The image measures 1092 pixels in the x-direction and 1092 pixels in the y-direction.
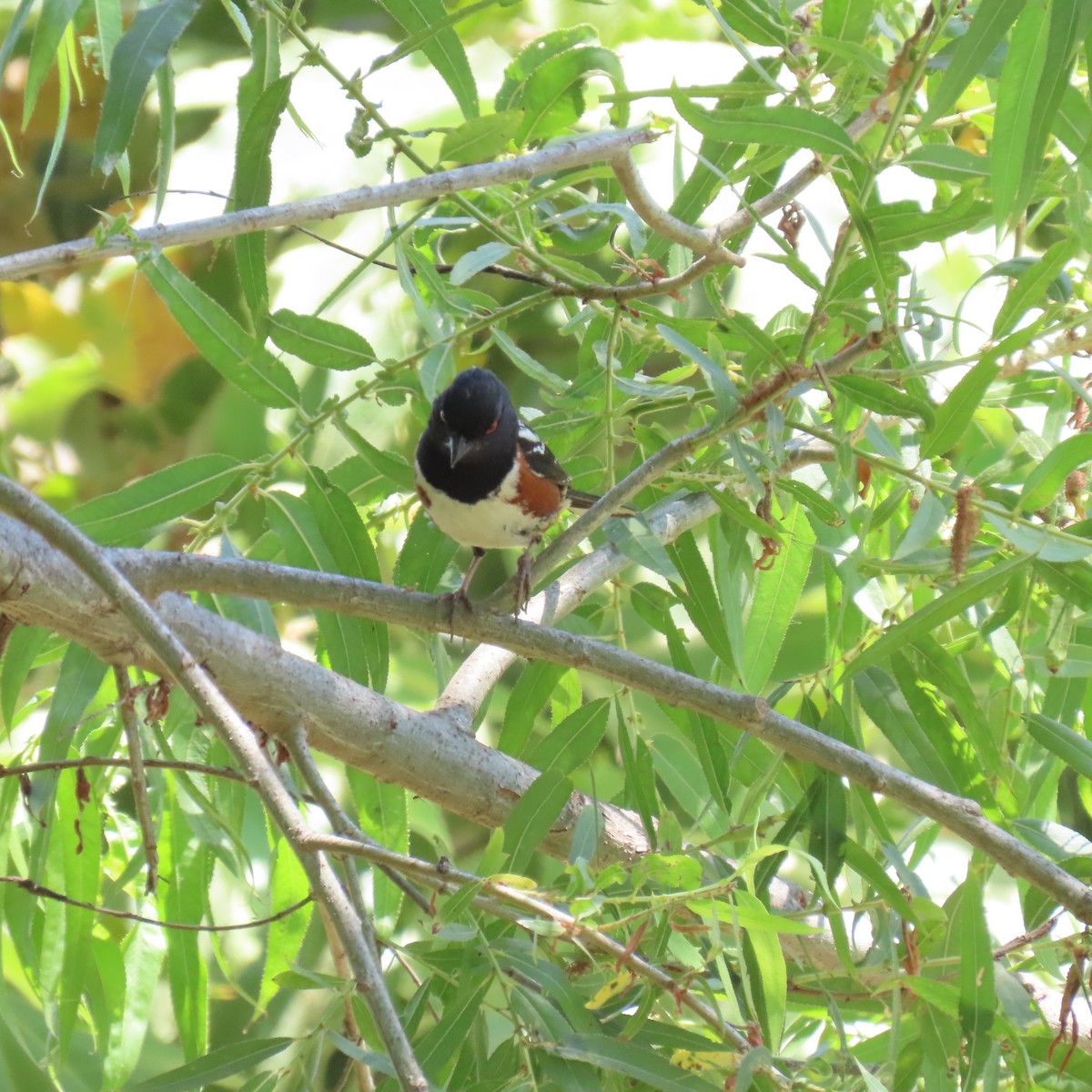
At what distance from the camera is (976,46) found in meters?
1.25

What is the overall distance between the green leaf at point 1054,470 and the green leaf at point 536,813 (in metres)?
0.64

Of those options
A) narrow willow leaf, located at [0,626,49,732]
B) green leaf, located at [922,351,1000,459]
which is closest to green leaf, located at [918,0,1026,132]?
green leaf, located at [922,351,1000,459]

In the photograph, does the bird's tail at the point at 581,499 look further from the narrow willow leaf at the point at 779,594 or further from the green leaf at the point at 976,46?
the green leaf at the point at 976,46

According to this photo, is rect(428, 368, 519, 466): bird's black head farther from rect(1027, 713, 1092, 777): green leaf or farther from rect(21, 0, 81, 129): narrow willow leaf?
rect(1027, 713, 1092, 777): green leaf

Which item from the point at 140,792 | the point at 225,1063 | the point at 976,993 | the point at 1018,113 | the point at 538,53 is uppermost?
the point at 538,53

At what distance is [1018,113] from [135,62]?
39.0 inches

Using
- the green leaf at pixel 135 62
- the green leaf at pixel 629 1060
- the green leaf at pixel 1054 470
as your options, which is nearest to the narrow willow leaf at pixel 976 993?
the green leaf at pixel 629 1060

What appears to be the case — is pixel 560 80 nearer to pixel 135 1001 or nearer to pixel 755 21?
pixel 755 21

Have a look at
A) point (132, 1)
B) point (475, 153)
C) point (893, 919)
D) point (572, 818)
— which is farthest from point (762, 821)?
point (132, 1)

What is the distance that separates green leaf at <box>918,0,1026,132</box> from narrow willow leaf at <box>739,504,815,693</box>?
711mm

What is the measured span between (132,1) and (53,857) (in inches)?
110

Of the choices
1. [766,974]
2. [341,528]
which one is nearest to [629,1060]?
[766,974]

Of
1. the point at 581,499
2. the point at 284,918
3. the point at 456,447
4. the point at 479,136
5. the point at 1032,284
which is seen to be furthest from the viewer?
the point at 581,499

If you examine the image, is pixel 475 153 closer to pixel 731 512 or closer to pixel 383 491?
pixel 731 512
